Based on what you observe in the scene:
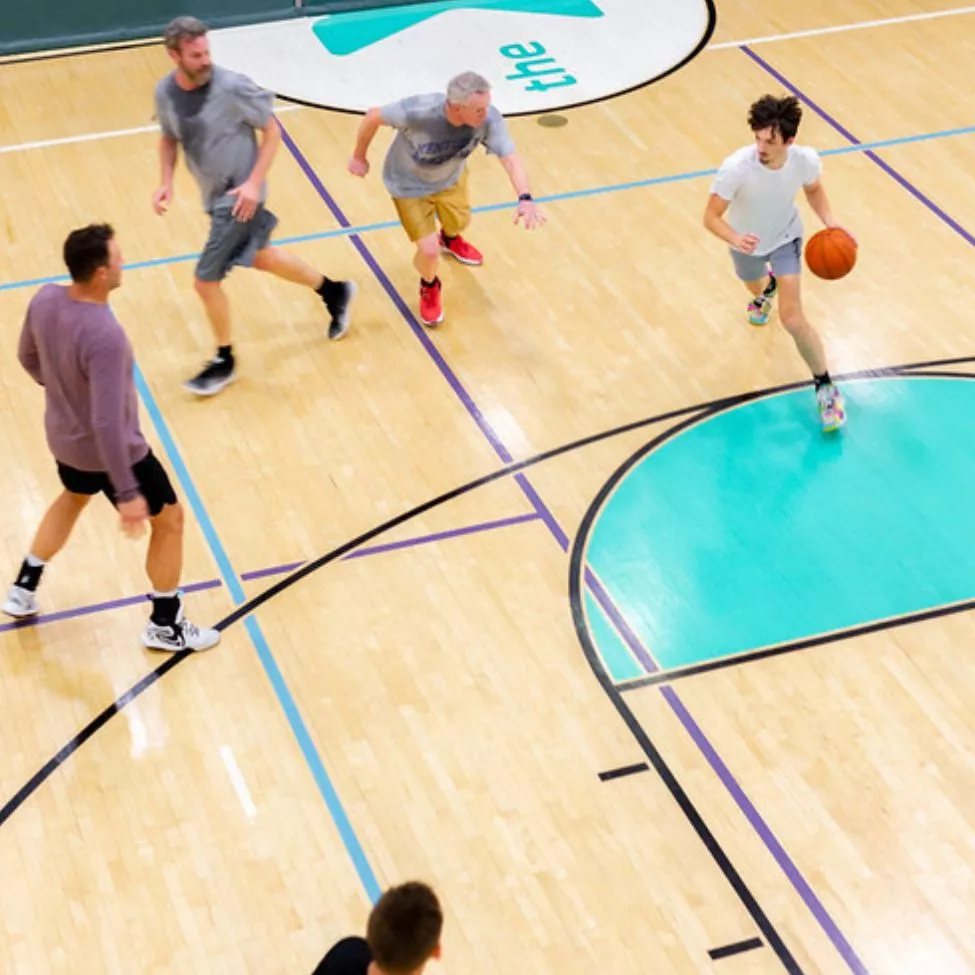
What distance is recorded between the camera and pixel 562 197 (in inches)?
417

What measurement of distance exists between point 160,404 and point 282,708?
236cm

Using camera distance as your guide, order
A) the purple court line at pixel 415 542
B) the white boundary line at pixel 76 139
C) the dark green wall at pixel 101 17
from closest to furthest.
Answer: the purple court line at pixel 415 542 < the white boundary line at pixel 76 139 < the dark green wall at pixel 101 17

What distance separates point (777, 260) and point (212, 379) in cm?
295

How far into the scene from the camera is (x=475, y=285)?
9.74m

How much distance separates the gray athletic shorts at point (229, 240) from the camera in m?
8.41

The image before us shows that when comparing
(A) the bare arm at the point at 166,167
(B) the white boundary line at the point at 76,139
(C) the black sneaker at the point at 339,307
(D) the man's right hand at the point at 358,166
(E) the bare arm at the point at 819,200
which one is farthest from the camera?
(B) the white boundary line at the point at 76,139

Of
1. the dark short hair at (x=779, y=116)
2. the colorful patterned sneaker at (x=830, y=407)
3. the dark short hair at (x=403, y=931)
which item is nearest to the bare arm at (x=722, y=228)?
the dark short hair at (x=779, y=116)

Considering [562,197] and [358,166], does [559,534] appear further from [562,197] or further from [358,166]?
[562,197]

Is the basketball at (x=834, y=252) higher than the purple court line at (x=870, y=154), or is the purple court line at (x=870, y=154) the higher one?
the basketball at (x=834, y=252)

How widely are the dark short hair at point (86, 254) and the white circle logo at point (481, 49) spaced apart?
5.79 m

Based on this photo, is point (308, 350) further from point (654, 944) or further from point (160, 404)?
point (654, 944)

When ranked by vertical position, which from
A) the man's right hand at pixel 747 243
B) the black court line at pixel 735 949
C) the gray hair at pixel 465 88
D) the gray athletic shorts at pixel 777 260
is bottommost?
the black court line at pixel 735 949

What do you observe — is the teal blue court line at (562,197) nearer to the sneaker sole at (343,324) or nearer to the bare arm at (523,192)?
the sneaker sole at (343,324)

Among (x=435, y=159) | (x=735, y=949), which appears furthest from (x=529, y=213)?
(x=735, y=949)
